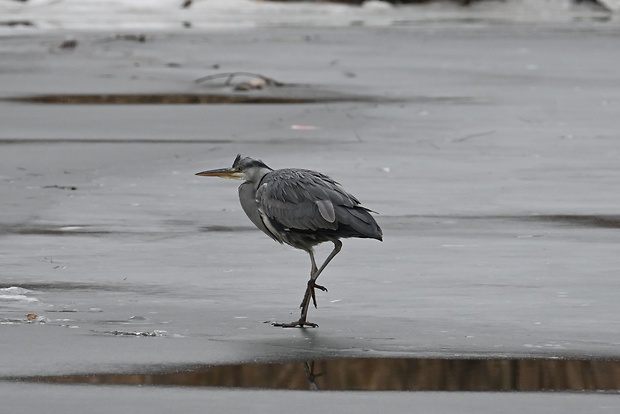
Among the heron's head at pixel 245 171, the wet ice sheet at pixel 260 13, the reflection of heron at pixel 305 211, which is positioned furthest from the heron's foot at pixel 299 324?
the wet ice sheet at pixel 260 13

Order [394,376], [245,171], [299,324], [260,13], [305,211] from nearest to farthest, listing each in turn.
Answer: [394,376] < [299,324] < [305,211] < [245,171] < [260,13]

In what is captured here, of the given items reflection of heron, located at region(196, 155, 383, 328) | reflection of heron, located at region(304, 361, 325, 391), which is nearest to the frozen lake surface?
reflection of heron, located at region(304, 361, 325, 391)

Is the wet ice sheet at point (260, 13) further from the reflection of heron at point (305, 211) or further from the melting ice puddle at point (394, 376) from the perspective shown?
the melting ice puddle at point (394, 376)

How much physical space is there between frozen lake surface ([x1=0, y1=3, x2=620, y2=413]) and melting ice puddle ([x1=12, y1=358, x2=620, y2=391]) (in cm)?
12

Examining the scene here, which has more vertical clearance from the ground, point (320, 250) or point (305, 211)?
point (305, 211)

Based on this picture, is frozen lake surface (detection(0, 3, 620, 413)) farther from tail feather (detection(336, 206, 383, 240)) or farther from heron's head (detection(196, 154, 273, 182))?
heron's head (detection(196, 154, 273, 182))

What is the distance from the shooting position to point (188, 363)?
20.4 ft

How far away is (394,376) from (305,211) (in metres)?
1.33

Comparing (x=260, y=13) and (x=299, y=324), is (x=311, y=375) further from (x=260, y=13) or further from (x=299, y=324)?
(x=260, y=13)

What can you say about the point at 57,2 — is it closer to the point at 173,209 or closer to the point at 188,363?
the point at 173,209

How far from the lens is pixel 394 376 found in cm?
602

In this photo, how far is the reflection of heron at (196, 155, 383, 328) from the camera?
707 centimetres

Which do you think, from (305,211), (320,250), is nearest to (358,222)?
(305,211)

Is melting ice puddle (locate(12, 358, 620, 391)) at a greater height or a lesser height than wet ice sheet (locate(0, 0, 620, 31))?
greater
